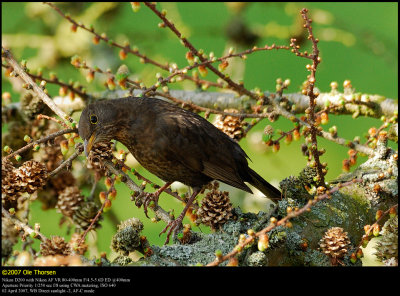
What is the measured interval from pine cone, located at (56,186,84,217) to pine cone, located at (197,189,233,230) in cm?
103

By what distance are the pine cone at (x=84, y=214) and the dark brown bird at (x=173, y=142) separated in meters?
0.43

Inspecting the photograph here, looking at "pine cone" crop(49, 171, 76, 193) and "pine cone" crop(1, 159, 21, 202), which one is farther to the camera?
"pine cone" crop(49, 171, 76, 193)

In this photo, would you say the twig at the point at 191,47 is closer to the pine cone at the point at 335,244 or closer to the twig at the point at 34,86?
the twig at the point at 34,86

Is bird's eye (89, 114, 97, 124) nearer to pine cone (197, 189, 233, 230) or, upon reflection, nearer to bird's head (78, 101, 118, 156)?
bird's head (78, 101, 118, 156)

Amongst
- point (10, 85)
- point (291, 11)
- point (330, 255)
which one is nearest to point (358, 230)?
point (330, 255)

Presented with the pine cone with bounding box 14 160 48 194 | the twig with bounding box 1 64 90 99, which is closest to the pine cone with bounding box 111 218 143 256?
the pine cone with bounding box 14 160 48 194

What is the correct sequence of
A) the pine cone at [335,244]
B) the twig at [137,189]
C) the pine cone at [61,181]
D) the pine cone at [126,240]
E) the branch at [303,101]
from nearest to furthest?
1. the pine cone at [126,240]
2. the pine cone at [335,244]
3. the twig at [137,189]
4. the branch at [303,101]
5. the pine cone at [61,181]

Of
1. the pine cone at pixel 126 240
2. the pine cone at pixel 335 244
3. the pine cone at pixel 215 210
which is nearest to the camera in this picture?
the pine cone at pixel 126 240

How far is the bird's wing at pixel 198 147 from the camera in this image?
2902 millimetres

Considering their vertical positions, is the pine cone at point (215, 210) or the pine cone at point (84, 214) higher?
the pine cone at point (84, 214)

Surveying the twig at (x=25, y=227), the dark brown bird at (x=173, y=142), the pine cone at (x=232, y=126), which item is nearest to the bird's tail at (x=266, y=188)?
the dark brown bird at (x=173, y=142)

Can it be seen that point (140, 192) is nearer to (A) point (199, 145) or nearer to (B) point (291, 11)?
(A) point (199, 145)

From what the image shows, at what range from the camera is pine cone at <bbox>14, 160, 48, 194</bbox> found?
246cm

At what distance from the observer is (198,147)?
2928 mm
